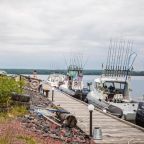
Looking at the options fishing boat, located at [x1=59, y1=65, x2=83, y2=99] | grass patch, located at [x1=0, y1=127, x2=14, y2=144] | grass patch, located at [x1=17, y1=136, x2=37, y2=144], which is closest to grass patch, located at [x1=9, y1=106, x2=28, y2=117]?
grass patch, located at [x1=17, y1=136, x2=37, y2=144]

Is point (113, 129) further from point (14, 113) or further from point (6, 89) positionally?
point (6, 89)

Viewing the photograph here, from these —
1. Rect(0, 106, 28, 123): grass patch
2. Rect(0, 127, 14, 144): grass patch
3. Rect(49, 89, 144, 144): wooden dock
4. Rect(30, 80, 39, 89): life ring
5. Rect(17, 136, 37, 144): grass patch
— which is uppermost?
Rect(30, 80, 39, 89): life ring

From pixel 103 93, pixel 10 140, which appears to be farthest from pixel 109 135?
pixel 103 93

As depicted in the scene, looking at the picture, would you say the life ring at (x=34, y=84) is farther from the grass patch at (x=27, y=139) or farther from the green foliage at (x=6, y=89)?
the grass patch at (x=27, y=139)

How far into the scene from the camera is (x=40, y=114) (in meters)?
20.4

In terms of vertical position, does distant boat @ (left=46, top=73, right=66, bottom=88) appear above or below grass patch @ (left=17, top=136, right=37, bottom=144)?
above

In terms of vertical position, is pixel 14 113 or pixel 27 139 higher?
pixel 14 113

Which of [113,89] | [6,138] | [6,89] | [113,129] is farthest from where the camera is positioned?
[113,89]

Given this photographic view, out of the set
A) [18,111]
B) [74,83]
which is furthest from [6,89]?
[74,83]

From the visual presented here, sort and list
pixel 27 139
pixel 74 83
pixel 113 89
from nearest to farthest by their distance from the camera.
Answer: pixel 27 139, pixel 113 89, pixel 74 83

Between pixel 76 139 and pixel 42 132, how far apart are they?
4.31 feet

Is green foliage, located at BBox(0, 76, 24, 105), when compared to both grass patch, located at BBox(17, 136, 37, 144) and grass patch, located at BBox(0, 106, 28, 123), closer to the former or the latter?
grass patch, located at BBox(0, 106, 28, 123)

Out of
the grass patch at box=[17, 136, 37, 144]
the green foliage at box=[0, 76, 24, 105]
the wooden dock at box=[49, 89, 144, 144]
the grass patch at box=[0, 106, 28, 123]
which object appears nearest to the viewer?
the grass patch at box=[17, 136, 37, 144]

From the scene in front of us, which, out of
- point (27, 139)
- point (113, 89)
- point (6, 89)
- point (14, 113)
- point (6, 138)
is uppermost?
point (6, 89)
